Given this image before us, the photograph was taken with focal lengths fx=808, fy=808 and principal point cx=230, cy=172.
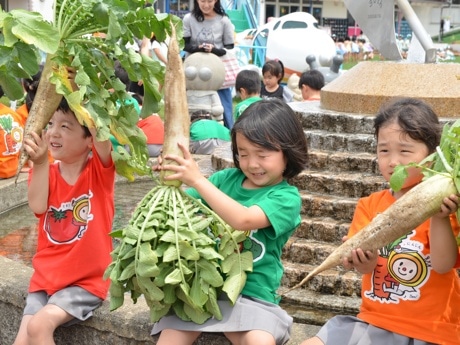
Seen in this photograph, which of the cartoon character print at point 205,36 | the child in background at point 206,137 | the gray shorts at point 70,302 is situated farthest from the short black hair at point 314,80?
the gray shorts at point 70,302

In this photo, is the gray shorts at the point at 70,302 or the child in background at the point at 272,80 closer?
the gray shorts at the point at 70,302

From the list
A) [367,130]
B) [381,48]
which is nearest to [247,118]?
[367,130]

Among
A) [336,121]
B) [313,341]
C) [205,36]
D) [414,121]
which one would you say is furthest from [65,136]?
[205,36]

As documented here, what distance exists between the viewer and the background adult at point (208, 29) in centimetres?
946

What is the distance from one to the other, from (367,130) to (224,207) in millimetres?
2910

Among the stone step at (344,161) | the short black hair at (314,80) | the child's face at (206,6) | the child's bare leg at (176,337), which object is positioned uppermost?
the child's face at (206,6)

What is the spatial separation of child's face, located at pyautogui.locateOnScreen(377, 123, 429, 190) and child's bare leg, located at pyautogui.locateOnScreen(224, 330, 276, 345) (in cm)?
73

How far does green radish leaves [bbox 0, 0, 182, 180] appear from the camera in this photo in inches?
120

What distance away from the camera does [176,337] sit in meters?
3.05

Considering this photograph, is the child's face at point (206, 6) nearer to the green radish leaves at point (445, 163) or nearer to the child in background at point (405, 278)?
the child in background at point (405, 278)

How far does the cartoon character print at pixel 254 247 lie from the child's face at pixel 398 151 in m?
0.55

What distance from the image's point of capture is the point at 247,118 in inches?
125

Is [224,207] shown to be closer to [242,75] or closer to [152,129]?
[152,129]

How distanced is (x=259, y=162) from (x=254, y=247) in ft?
1.09
